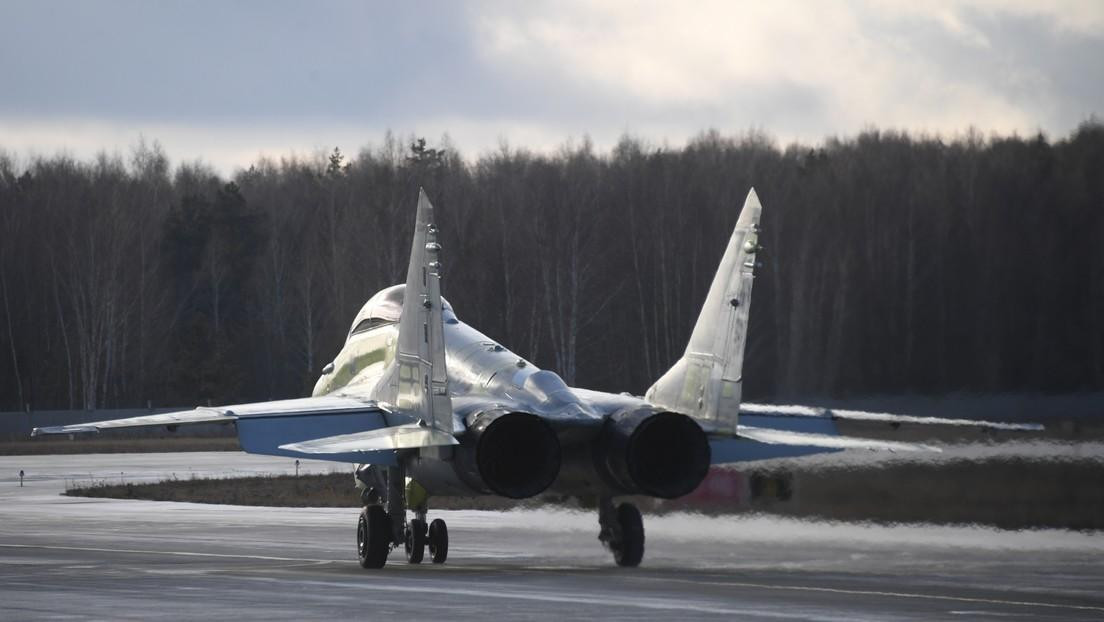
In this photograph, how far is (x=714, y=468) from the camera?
19781mm

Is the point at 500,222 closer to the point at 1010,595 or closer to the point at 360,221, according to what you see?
the point at 360,221

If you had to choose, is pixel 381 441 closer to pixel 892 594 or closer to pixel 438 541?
pixel 438 541

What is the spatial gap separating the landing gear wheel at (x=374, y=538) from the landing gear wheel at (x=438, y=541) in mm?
686

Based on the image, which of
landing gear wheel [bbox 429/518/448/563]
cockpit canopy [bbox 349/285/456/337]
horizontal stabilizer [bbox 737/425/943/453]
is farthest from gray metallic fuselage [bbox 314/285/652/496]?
horizontal stabilizer [bbox 737/425/943/453]

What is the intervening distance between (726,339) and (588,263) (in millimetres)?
50706

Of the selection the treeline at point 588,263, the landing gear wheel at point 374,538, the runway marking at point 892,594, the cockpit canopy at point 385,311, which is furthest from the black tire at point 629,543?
the treeline at point 588,263

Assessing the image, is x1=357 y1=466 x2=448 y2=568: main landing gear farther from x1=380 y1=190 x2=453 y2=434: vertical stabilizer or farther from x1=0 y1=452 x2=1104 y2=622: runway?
x1=380 y1=190 x2=453 y2=434: vertical stabilizer

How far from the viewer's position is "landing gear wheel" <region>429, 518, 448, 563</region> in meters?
19.7

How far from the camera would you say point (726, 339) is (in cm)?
1766

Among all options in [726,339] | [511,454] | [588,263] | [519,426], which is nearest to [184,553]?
[511,454]

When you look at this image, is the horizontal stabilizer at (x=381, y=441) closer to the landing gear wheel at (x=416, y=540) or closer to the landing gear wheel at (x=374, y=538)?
the landing gear wheel at (x=374, y=538)

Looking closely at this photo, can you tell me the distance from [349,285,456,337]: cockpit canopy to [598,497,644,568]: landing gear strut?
3.53m

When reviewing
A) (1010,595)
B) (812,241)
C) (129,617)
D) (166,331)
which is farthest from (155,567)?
(166,331)

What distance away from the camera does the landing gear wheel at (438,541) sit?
64.5ft
